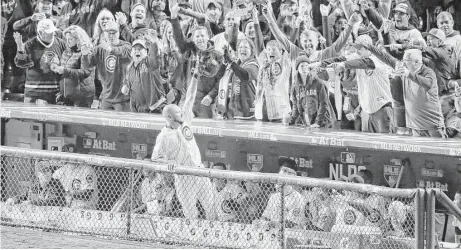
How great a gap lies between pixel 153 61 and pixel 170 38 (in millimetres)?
374

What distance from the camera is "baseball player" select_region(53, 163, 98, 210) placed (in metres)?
12.8

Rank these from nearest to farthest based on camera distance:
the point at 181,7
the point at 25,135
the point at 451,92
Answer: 1. the point at 451,92
2. the point at 181,7
3. the point at 25,135

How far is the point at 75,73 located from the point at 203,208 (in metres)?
4.11

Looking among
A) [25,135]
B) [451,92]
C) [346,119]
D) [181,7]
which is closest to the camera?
[451,92]

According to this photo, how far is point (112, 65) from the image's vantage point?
49.3 feet

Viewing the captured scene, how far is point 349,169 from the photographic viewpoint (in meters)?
12.5

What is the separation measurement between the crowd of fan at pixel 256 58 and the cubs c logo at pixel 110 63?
1 centimetres

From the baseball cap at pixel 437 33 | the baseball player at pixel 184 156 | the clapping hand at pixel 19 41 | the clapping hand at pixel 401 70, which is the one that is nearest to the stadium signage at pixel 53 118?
the baseball player at pixel 184 156

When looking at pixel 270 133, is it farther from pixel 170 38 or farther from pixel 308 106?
pixel 170 38

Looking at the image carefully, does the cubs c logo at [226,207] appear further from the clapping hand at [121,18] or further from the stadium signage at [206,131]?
the clapping hand at [121,18]

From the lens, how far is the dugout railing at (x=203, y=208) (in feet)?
35.1

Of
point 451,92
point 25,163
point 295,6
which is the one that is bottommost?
point 25,163

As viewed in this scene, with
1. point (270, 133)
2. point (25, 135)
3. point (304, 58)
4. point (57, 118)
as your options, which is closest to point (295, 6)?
point (304, 58)

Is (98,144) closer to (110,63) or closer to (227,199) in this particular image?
(110,63)
